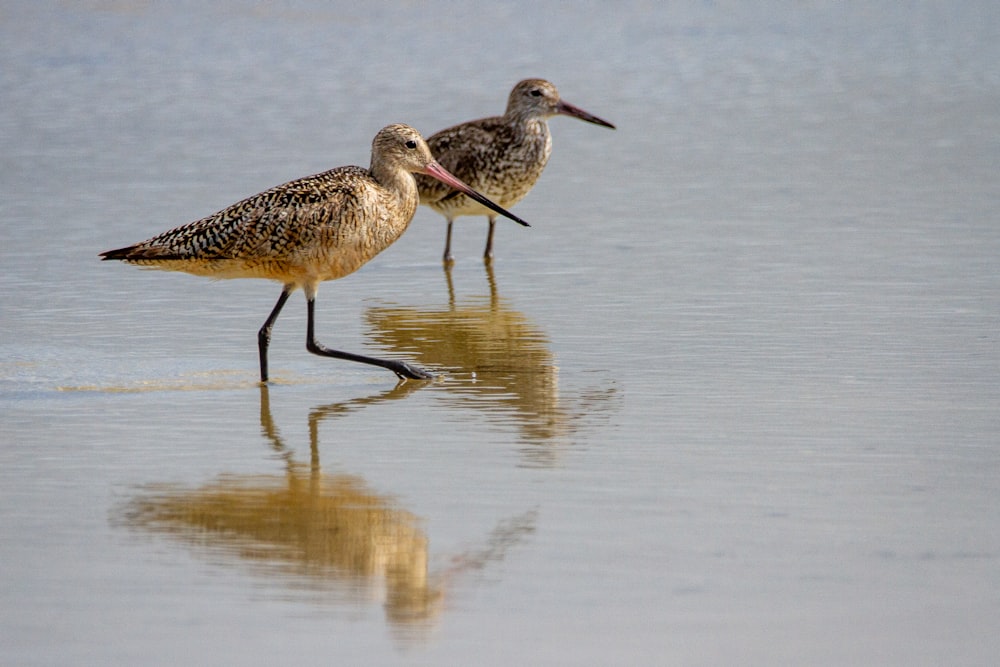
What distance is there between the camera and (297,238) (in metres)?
7.29

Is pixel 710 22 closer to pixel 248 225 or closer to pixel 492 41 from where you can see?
pixel 492 41

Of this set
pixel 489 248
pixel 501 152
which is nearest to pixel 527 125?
pixel 501 152

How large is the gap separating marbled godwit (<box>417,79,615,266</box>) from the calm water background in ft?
1.23

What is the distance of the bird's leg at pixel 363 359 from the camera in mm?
7289

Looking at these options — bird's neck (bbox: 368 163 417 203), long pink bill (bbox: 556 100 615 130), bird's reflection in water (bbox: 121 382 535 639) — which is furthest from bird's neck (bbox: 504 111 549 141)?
bird's reflection in water (bbox: 121 382 535 639)

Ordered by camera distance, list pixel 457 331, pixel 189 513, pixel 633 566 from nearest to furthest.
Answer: pixel 633 566 < pixel 189 513 < pixel 457 331

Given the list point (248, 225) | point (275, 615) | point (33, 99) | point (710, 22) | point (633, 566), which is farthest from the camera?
point (710, 22)

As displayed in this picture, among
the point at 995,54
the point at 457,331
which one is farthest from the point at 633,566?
the point at 995,54

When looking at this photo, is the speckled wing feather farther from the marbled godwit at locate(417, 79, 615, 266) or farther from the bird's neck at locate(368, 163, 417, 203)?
the marbled godwit at locate(417, 79, 615, 266)

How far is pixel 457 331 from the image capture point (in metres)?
8.55

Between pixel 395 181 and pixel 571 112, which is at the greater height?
pixel 395 181

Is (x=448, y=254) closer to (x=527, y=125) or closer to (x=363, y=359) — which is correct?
(x=527, y=125)

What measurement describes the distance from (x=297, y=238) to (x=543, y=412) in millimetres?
1436

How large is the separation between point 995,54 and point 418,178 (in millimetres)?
11728
